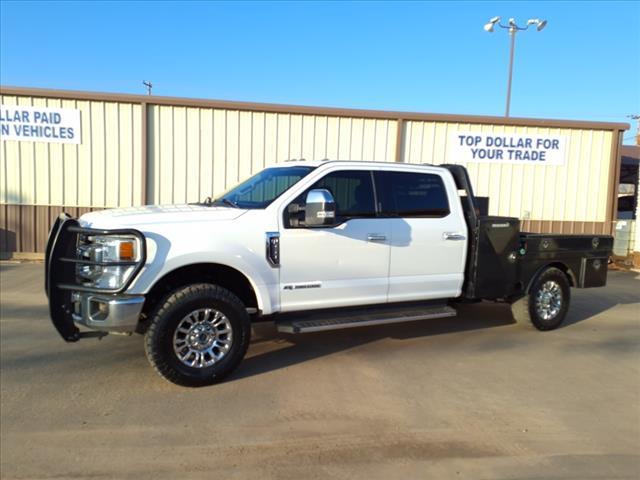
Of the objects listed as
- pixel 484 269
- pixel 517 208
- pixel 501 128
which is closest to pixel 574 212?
pixel 517 208

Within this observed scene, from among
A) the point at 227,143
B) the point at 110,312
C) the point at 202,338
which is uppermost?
the point at 227,143

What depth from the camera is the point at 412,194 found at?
5633 millimetres

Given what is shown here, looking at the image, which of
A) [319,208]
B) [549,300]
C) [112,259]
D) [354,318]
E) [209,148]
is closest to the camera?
[112,259]

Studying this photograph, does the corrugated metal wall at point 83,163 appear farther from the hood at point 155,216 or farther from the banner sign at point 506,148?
the banner sign at point 506,148

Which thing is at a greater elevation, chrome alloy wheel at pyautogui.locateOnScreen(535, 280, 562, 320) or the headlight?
the headlight

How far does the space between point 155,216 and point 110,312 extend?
0.89 meters

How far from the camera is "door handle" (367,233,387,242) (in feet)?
17.1

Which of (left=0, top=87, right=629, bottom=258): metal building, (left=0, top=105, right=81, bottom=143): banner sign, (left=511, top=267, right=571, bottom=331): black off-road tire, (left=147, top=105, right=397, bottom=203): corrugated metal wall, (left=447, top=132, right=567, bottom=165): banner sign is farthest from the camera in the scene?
(left=447, top=132, right=567, bottom=165): banner sign

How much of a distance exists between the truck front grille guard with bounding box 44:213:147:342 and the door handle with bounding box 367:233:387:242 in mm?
2209

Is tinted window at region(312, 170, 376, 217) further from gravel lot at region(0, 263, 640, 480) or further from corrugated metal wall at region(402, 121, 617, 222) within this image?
corrugated metal wall at region(402, 121, 617, 222)

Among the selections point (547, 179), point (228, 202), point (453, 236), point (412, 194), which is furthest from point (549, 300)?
point (547, 179)

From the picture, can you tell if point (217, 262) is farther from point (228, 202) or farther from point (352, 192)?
point (352, 192)

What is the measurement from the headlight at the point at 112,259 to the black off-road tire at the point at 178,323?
42 centimetres

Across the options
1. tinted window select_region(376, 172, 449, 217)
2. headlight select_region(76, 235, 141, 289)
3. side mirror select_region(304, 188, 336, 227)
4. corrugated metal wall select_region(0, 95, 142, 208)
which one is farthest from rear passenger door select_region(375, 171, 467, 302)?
corrugated metal wall select_region(0, 95, 142, 208)
